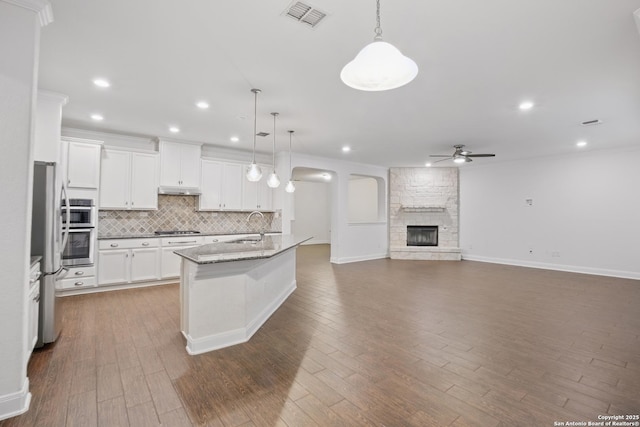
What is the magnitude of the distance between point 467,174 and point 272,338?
25.3ft

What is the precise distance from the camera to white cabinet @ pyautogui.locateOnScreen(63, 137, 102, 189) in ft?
15.0

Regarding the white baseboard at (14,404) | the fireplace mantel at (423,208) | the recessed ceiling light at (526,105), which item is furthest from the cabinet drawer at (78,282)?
the fireplace mantel at (423,208)

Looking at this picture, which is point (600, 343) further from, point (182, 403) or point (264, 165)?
point (264, 165)

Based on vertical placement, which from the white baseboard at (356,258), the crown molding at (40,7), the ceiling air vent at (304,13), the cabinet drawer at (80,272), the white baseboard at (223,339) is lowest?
the white baseboard at (223,339)

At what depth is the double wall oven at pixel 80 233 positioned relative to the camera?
174 inches

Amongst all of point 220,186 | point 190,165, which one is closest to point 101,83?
point 190,165

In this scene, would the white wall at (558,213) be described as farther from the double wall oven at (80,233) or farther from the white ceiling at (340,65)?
the double wall oven at (80,233)

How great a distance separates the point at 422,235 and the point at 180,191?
679cm

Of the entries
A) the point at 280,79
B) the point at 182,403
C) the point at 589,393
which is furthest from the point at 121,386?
the point at 589,393

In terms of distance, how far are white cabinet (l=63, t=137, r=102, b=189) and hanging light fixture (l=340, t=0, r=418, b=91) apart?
195 inches

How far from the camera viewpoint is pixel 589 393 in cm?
215

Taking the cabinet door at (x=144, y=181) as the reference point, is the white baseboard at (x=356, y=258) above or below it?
below

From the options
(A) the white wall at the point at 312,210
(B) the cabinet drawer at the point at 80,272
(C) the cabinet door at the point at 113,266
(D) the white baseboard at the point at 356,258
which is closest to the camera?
(B) the cabinet drawer at the point at 80,272

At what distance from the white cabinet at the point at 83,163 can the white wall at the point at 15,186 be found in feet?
10.4
